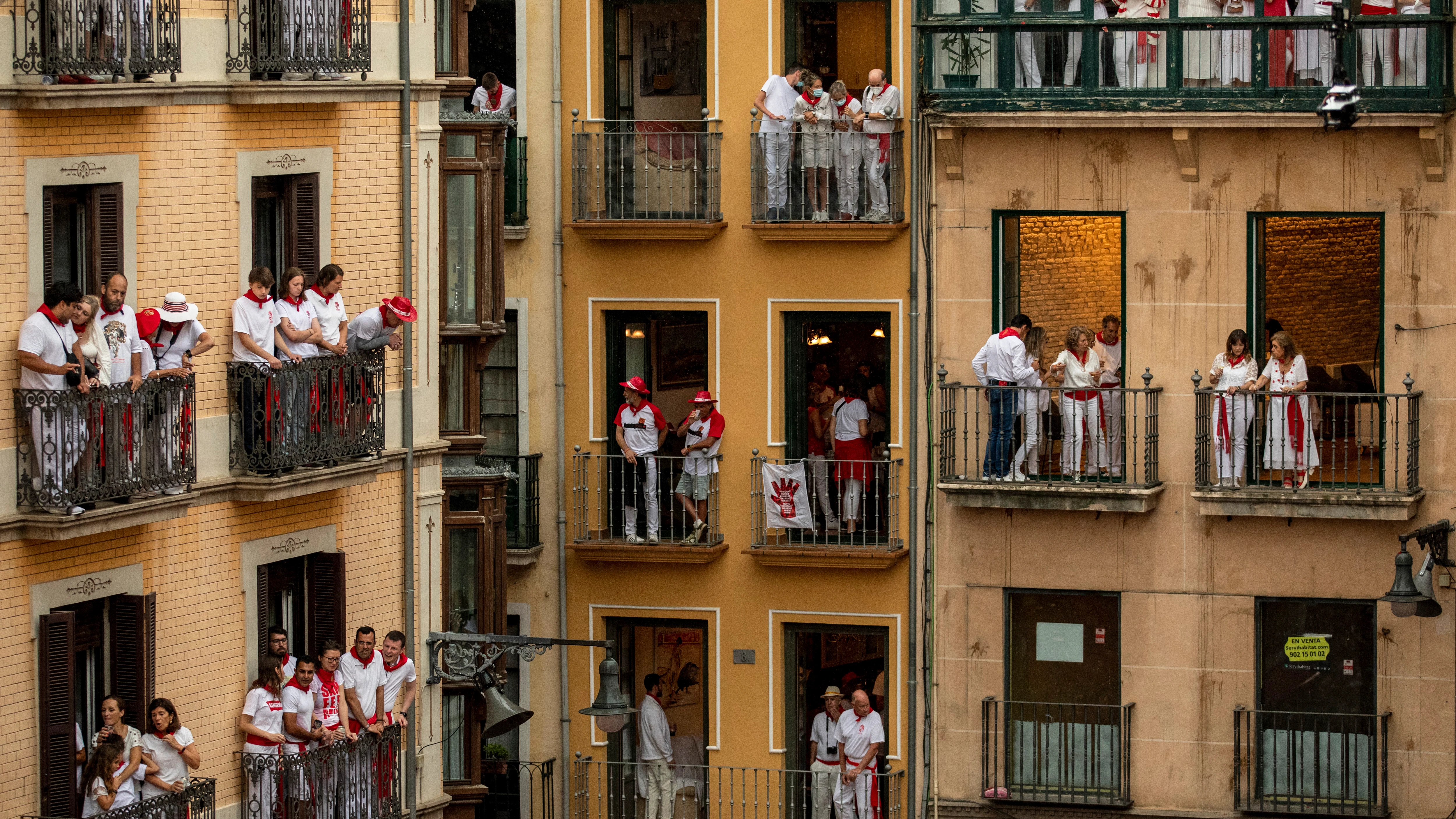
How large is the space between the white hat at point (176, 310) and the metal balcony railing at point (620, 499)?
34.6 ft

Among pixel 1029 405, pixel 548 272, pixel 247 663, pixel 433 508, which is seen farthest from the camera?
pixel 548 272

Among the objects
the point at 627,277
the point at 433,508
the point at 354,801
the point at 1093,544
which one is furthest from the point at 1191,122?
the point at 354,801

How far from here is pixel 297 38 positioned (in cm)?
3108

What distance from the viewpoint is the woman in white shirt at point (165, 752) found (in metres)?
29.0

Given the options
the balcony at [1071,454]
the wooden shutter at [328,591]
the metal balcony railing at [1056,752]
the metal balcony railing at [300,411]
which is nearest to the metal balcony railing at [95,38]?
the metal balcony railing at [300,411]

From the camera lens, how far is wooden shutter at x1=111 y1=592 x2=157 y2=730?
2945 centimetres

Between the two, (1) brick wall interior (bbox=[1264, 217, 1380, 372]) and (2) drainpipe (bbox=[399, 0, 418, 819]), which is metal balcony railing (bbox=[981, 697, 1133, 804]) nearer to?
(1) brick wall interior (bbox=[1264, 217, 1380, 372])

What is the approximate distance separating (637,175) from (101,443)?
1239cm

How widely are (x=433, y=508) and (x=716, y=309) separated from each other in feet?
20.2

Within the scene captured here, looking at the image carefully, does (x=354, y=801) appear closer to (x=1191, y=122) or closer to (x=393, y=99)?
(x=393, y=99)

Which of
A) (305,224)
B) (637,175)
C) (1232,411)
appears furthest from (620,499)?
(305,224)

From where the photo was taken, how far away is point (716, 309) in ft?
128

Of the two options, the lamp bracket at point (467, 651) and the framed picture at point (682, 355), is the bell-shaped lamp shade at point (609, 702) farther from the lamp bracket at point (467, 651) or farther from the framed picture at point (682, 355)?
the framed picture at point (682, 355)

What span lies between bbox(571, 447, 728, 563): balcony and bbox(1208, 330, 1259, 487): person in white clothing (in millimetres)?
6479
